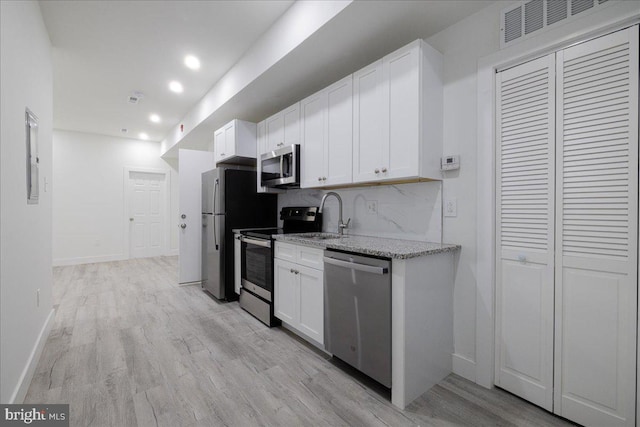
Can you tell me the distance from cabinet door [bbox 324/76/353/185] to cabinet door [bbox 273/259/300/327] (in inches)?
34.6

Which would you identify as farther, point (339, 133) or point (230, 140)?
point (230, 140)

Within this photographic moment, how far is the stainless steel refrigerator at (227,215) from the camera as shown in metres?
3.66

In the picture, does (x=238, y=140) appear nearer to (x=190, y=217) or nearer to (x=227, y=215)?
(x=227, y=215)

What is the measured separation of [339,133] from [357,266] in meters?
1.23

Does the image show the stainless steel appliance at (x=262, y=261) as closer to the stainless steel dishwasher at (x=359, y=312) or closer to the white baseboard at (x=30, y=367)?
the stainless steel dishwasher at (x=359, y=312)

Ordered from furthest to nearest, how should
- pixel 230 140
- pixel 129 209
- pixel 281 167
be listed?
pixel 129 209
pixel 230 140
pixel 281 167

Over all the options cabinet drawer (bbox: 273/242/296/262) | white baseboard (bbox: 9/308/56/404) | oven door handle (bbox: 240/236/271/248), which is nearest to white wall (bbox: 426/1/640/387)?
cabinet drawer (bbox: 273/242/296/262)

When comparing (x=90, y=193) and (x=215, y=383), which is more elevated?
(x=90, y=193)

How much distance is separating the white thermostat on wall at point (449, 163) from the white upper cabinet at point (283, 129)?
1502 millimetres

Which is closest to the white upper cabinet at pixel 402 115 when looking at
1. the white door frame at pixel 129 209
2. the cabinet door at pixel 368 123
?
the cabinet door at pixel 368 123

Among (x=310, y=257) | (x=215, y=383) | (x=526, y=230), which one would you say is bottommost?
(x=215, y=383)

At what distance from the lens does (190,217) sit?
4570 mm

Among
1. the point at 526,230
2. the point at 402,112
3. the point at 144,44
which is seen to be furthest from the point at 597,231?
the point at 144,44

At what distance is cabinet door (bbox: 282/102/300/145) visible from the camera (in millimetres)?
3030
